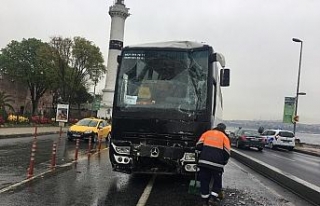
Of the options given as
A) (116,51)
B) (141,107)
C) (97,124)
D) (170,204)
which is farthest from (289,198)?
(116,51)

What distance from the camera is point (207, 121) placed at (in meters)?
10.7

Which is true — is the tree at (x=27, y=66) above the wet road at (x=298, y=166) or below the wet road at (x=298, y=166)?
above

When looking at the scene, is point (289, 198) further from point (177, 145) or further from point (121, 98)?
point (121, 98)

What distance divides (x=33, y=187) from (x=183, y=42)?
210 inches

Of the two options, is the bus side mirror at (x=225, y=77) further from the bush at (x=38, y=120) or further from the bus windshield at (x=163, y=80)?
the bush at (x=38, y=120)

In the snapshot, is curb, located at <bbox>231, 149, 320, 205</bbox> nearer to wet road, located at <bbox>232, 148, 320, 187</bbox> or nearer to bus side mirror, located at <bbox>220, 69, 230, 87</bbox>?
wet road, located at <bbox>232, 148, 320, 187</bbox>

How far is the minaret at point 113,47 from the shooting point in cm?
7256

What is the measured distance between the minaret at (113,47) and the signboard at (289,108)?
36484 millimetres

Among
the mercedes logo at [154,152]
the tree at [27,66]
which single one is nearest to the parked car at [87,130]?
the mercedes logo at [154,152]

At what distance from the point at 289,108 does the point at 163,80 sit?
32469 mm

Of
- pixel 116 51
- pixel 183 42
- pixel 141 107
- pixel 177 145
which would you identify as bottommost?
pixel 177 145

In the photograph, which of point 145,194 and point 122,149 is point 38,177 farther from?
point 145,194

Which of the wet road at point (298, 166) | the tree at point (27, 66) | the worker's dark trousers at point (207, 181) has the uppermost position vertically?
the tree at point (27, 66)

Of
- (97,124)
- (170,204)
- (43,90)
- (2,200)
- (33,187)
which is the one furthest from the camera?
(43,90)
